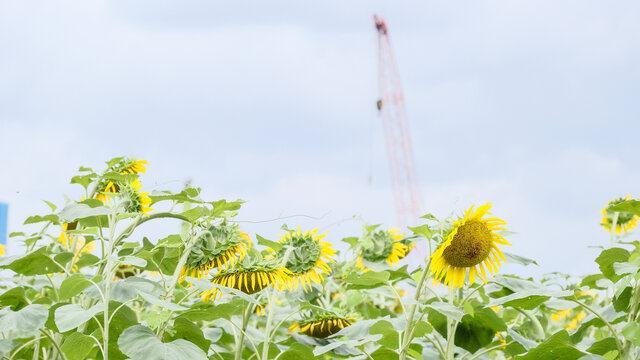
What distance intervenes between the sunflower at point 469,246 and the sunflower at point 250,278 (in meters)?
0.38

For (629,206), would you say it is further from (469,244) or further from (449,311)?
(449,311)

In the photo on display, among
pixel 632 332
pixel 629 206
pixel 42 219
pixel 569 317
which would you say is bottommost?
pixel 569 317

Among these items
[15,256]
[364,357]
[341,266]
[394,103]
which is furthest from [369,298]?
[394,103]

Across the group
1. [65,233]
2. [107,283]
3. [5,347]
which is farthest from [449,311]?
[65,233]

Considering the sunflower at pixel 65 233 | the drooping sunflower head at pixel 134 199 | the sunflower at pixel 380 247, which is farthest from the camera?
the sunflower at pixel 380 247

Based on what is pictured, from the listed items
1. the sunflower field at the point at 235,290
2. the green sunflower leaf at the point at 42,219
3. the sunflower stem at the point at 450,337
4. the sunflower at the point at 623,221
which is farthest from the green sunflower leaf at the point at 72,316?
the sunflower at the point at 623,221

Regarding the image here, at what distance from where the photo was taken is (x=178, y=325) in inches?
71.4

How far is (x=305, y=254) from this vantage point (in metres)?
2.07

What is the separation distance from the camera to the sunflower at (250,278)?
5.95 feet

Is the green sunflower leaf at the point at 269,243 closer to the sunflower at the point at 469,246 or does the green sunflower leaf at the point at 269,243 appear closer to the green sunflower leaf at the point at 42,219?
the sunflower at the point at 469,246

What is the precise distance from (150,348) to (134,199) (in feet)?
1.80

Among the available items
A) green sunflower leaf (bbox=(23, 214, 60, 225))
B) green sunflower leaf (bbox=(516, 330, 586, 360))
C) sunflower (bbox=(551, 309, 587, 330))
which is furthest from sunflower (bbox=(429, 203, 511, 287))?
sunflower (bbox=(551, 309, 587, 330))

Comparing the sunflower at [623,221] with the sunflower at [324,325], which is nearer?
the sunflower at [324,325]

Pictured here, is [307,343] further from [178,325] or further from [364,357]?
[178,325]
